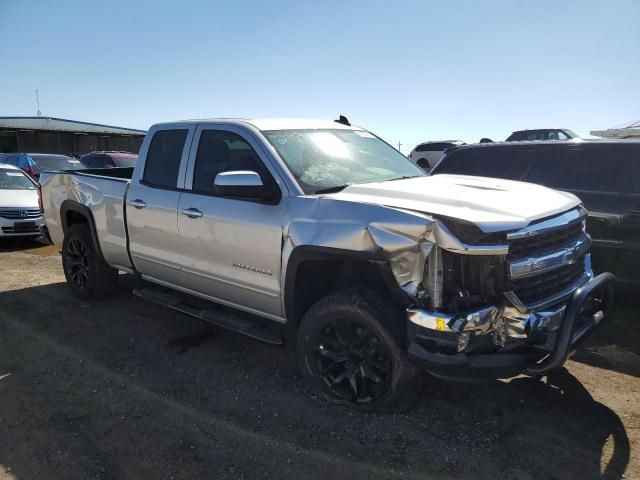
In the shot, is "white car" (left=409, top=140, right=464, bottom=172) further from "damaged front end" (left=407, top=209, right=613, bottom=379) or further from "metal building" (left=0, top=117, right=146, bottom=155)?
"metal building" (left=0, top=117, right=146, bottom=155)

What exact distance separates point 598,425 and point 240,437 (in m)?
2.27

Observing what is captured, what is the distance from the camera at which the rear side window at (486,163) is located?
5559 millimetres

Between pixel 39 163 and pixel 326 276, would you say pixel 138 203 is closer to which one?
pixel 326 276

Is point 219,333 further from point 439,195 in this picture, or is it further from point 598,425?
point 598,425

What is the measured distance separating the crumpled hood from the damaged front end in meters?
0.12

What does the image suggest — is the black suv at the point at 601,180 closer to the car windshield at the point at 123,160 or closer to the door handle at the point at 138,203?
the door handle at the point at 138,203

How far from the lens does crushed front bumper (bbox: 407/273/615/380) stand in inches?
106

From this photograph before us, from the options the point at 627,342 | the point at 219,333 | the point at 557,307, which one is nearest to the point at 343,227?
the point at 557,307

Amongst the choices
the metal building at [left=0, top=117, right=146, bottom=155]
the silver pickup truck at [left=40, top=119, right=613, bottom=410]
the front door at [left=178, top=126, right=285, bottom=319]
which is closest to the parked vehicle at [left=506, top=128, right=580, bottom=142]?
the silver pickup truck at [left=40, top=119, right=613, bottom=410]

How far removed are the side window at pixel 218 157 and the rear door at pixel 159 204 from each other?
18cm

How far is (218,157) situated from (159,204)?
74 centimetres

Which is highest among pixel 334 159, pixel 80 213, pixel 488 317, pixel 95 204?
pixel 334 159

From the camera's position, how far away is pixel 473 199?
307 centimetres

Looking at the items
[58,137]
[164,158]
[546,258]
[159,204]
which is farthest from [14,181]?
[58,137]
